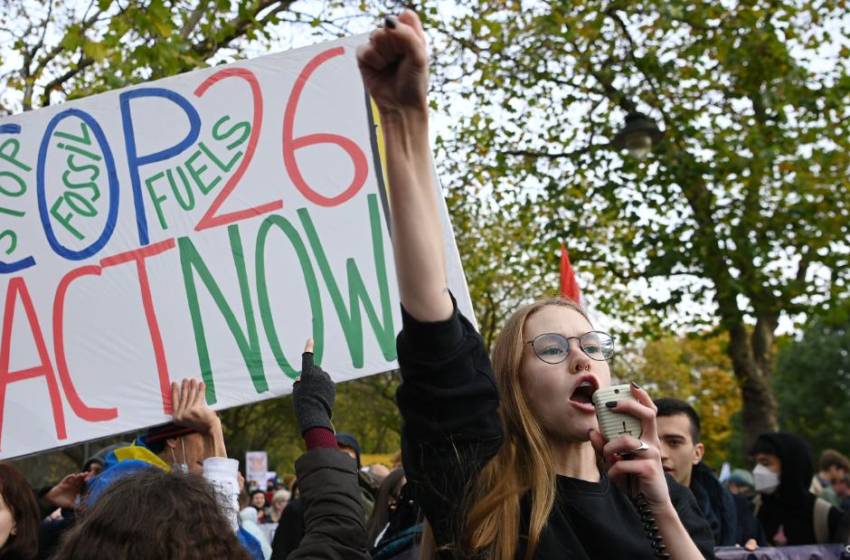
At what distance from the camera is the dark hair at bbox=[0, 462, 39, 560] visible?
3.05 m

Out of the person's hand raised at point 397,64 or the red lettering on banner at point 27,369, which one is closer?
the person's hand raised at point 397,64

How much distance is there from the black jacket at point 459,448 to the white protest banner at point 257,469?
715 inches

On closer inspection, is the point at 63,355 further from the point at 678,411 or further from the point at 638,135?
the point at 638,135

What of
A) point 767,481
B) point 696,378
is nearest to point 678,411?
point 767,481

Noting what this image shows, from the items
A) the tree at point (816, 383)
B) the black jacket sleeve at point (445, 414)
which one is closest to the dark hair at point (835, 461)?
the black jacket sleeve at point (445, 414)

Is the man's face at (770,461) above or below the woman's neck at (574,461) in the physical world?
below

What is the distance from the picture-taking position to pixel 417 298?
1.60 meters

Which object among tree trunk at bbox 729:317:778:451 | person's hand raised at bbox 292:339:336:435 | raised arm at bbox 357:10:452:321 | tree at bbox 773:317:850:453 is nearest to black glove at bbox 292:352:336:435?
person's hand raised at bbox 292:339:336:435

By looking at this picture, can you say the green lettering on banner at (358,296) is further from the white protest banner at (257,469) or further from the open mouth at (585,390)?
the white protest banner at (257,469)

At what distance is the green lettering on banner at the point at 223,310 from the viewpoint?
305cm

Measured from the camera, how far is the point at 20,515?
3.07 metres

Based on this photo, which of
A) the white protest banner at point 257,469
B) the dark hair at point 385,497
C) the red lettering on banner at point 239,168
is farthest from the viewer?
the white protest banner at point 257,469

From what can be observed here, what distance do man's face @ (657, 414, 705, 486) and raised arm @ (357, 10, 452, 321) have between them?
9.41ft

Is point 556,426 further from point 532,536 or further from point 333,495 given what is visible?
point 333,495
